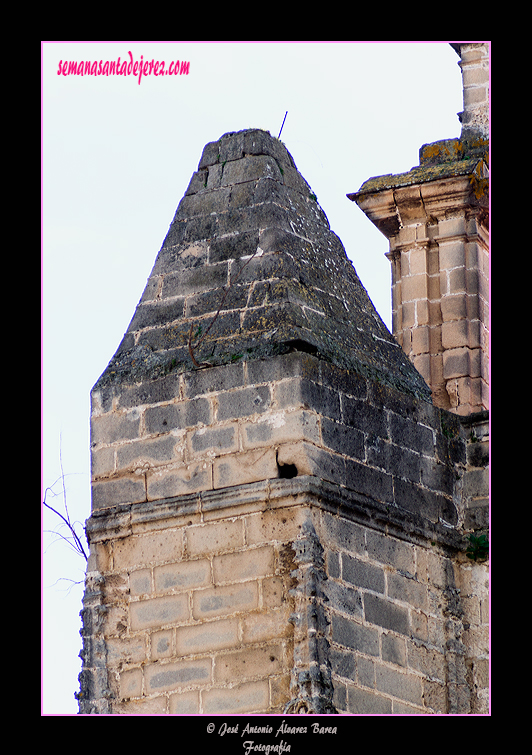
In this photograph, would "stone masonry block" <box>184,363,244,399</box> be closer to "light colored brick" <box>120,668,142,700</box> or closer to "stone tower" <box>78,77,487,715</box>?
"stone tower" <box>78,77,487,715</box>

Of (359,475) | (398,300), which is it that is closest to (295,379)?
(359,475)

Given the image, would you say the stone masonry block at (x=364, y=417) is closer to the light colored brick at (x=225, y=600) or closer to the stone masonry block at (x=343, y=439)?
the stone masonry block at (x=343, y=439)

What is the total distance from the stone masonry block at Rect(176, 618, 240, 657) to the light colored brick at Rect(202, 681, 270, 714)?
0.22 meters

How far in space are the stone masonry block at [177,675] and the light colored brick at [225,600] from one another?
240 millimetres

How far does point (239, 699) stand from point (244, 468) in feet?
3.75

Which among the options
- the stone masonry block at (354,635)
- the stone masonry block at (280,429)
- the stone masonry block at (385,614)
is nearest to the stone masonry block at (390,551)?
the stone masonry block at (385,614)

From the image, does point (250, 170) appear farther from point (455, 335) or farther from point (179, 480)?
point (455, 335)

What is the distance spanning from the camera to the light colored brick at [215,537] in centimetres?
923

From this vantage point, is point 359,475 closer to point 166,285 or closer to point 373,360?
point 373,360

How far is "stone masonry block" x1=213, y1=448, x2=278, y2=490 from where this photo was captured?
9.23 metres

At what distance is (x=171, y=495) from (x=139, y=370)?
30.0 inches

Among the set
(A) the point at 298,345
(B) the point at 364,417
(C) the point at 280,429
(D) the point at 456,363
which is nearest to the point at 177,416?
(C) the point at 280,429
